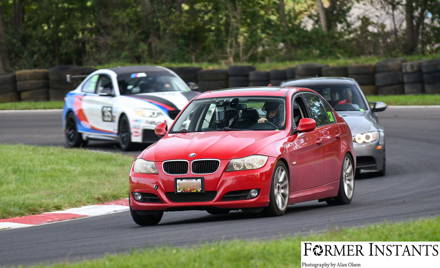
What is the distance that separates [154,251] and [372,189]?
23.7 ft

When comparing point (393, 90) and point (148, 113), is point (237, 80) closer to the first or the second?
point (393, 90)

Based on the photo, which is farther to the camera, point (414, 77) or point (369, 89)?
point (369, 89)

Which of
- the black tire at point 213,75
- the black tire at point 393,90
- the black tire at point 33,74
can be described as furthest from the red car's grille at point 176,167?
the black tire at point 33,74

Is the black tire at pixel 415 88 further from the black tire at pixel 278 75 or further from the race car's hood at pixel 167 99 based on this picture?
the race car's hood at pixel 167 99

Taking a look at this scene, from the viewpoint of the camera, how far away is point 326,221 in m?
10.9

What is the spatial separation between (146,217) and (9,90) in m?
25.3

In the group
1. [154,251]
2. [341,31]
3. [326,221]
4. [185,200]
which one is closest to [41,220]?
[185,200]

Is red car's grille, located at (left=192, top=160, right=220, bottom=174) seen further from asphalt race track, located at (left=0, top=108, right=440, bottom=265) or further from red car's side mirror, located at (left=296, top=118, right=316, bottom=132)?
red car's side mirror, located at (left=296, top=118, right=316, bottom=132)

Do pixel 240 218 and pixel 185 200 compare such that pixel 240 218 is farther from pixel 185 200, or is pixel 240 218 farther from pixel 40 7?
pixel 40 7

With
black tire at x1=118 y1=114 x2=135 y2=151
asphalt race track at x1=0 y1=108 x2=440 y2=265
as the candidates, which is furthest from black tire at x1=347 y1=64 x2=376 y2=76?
asphalt race track at x1=0 y1=108 x2=440 y2=265

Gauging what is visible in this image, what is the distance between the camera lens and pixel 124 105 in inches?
872

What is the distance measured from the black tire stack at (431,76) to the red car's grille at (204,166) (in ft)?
70.0

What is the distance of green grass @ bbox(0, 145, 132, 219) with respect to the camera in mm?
14367

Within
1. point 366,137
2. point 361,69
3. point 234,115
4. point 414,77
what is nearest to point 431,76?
point 414,77
